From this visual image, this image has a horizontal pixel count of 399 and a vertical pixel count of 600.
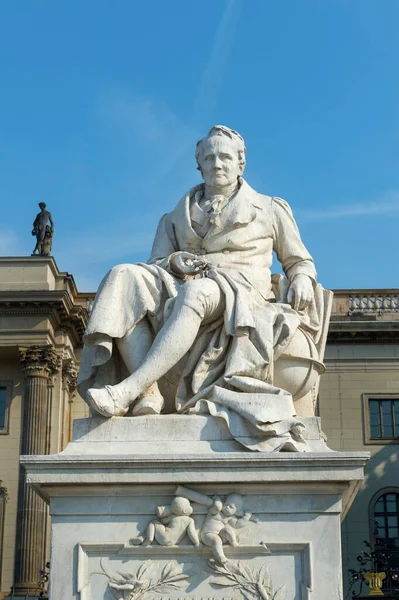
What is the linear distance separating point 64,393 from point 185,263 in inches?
1281

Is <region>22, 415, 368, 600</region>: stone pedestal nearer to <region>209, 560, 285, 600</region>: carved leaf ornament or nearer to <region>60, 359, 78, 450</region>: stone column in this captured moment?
<region>209, 560, 285, 600</region>: carved leaf ornament

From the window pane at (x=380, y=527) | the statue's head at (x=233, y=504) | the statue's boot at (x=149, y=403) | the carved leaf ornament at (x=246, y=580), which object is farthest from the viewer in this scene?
the window pane at (x=380, y=527)

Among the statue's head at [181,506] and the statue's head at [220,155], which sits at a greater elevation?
the statue's head at [220,155]

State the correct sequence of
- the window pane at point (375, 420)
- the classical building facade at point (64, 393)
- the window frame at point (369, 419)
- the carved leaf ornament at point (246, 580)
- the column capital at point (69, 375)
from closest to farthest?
the carved leaf ornament at point (246, 580), the classical building facade at point (64, 393), the column capital at point (69, 375), the window frame at point (369, 419), the window pane at point (375, 420)

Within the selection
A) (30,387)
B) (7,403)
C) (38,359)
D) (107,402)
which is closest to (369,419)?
(38,359)

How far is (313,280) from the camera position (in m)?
8.24

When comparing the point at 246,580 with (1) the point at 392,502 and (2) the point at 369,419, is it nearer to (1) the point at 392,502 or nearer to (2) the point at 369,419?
(1) the point at 392,502

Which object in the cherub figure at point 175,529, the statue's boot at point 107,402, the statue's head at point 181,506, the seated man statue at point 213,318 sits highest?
the seated man statue at point 213,318

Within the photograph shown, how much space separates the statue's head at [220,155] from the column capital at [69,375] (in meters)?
31.8

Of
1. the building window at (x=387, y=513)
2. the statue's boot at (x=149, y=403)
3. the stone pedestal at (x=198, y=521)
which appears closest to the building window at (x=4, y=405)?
the building window at (x=387, y=513)

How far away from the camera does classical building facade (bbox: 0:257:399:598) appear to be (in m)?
36.9

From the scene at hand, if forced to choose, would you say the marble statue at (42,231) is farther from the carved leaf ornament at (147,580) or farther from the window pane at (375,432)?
the carved leaf ornament at (147,580)

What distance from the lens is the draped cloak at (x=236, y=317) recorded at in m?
7.07

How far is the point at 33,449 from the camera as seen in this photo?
37125mm
